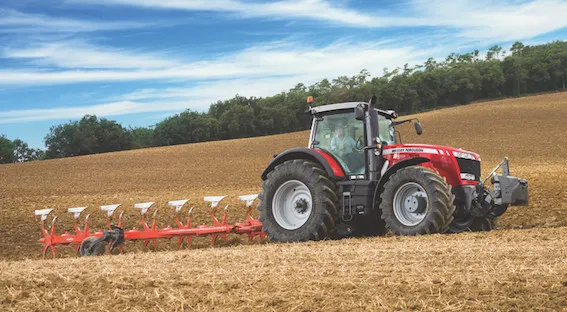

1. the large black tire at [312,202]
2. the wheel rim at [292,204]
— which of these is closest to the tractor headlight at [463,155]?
the large black tire at [312,202]

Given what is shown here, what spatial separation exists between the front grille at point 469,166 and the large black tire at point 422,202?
3.40 ft

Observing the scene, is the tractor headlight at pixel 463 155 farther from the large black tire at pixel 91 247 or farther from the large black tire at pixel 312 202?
the large black tire at pixel 91 247

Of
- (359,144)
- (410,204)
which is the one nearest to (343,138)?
(359,144)

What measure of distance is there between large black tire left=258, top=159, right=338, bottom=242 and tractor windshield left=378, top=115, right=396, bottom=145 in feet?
3.95

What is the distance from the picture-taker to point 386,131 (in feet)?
35.0

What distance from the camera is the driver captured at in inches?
404

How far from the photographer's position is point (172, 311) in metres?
5.00

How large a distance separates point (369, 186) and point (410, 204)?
0.74 metres

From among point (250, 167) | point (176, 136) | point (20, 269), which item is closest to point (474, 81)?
point (176, 136)

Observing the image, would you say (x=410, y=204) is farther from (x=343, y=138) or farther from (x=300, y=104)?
(x=300, y=104)

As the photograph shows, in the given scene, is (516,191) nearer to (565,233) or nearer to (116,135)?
(565,233)

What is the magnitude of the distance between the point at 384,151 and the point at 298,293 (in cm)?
532

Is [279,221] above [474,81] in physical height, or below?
below

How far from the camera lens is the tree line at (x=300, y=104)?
199ft
